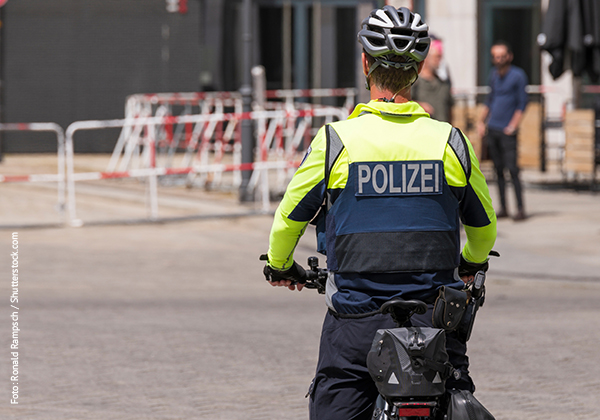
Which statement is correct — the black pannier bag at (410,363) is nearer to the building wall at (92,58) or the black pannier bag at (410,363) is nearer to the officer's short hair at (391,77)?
the officer's short hair at (391,77)

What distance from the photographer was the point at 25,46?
2248 cm

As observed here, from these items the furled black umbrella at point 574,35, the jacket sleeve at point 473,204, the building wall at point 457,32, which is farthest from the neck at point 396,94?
the building wall at point 457,32

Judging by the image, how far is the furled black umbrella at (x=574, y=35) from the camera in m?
14.2

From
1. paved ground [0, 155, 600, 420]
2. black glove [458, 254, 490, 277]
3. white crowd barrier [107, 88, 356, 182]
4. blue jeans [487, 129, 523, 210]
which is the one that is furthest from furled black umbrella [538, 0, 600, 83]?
black glove [458, 254, 490, 277]

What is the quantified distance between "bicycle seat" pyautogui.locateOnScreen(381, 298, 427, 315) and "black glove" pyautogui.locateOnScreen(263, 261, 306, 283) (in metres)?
0.40

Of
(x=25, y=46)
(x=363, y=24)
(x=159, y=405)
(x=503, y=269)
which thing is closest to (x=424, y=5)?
(x=25, y=46)

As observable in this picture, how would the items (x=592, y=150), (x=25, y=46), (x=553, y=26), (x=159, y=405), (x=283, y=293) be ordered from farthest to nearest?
(x=25, y=46) < (x=592, y=150) < (x=553, y=26) < (x=283, y=293) < (x=159, y=405)

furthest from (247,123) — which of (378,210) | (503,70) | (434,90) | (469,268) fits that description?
(378,210)

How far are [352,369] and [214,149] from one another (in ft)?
44.1

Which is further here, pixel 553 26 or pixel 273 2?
pixel 273 2

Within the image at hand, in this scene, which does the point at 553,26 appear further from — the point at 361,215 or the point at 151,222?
the point at 361,215

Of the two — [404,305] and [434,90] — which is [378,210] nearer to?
[404,305]

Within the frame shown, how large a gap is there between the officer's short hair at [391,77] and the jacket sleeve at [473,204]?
24 cm

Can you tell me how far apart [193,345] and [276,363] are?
742 mm
